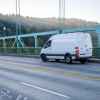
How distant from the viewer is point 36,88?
36.7ft

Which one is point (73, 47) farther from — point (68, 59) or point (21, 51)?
point (21, 51)

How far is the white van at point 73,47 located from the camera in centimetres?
2500

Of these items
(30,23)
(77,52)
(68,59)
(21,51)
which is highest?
(30,23)

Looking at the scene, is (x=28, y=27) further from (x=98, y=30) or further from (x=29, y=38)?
(x=98, y=30)

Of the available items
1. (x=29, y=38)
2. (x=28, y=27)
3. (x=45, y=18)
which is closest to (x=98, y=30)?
(x=29, y=38)

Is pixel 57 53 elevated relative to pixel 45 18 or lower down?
lower down

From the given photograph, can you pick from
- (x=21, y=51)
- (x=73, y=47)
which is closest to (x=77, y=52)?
(x=73, y=47)

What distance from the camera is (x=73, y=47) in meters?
25.1

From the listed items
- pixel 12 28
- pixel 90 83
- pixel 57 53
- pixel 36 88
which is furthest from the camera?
pixel 12 28

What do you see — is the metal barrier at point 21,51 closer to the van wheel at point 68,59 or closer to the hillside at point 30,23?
the hillside at point 30,23

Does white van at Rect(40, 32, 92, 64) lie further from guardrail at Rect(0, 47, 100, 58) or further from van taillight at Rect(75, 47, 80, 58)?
guardrail at Rect(0, 47, 100, 58)

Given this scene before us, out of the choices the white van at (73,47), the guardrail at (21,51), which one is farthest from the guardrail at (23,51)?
the white van at (73,47)

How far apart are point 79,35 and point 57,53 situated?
290cm


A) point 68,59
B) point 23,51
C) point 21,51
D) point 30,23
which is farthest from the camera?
point 30,23
